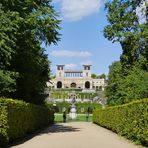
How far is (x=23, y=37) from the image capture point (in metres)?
30.3

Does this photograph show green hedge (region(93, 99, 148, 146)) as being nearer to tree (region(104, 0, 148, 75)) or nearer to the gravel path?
the gravel path

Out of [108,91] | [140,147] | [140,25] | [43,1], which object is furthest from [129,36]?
[108,91]

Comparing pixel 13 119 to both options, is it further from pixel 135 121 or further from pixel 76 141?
pixel 135 121

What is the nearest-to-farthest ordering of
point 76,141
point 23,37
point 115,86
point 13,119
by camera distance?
point 13,119 < point 76,141 < point 23,37 < point 115,86

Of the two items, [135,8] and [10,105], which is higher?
[135,8]

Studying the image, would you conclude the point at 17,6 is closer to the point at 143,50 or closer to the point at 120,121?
the point at 120,121

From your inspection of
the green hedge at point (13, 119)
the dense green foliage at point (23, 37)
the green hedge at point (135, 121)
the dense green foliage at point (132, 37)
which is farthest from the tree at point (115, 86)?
the green hedge at point (13, 119)

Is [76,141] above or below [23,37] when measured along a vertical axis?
below

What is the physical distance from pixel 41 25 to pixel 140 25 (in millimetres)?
15942

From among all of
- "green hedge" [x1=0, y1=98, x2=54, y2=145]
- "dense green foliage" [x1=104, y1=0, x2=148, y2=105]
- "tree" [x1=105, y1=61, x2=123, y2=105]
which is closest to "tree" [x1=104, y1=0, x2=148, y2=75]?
"dense green foliage" [x1=104, y1=0, x2=148, y2=105]

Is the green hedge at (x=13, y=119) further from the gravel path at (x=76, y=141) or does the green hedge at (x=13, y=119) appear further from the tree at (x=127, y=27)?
the tree at (x=127, y=27)

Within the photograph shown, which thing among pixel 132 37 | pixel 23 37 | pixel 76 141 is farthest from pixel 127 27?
pixel 76 141

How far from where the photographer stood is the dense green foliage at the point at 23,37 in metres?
27.6

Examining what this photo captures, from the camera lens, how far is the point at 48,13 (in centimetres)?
3150
